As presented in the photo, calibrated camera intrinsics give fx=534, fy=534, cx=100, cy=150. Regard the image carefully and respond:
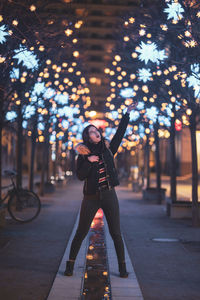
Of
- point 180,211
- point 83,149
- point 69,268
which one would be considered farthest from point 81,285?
point 180,211

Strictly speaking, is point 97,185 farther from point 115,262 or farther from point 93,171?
point 115,262

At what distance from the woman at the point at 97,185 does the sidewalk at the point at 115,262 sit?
0.45 m

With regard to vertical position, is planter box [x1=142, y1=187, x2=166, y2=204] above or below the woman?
below

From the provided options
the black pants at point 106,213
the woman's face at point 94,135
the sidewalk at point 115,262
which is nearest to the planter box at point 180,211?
the sidewalk at point 115,262

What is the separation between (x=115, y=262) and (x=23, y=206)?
536 cm

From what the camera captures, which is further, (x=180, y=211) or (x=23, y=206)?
(x=180, y=211)

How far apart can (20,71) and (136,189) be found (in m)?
16.5

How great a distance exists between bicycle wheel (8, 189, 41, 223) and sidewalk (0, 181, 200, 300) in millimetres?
225

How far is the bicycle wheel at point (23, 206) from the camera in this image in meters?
12.7

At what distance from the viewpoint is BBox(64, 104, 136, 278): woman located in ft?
23.0

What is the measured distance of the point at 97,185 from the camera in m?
6.99

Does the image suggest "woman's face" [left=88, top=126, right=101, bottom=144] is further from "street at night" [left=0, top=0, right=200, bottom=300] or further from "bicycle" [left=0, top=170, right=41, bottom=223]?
"bicycle" [left=0, top=170, right=41, bottom=223]

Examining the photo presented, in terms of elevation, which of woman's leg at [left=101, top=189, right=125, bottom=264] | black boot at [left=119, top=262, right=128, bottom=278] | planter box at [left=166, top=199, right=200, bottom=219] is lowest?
black boot at [left=119, top=262, right=128, bottom=278]

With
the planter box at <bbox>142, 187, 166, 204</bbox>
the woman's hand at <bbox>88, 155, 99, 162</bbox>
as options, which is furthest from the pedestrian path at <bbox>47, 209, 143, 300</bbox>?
the planter box at <bbox>142, 187, 166, 204</bbox>
